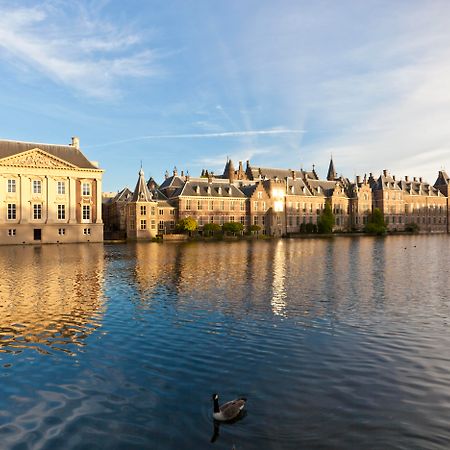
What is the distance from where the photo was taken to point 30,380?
36.2 ft

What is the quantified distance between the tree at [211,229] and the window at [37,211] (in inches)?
1374

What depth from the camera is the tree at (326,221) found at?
111 meters

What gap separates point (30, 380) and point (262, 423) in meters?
6.31

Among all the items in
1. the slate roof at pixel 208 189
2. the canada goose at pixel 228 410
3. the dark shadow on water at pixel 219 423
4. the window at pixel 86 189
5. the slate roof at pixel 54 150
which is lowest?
the dark shadow on water at pixel 219 423

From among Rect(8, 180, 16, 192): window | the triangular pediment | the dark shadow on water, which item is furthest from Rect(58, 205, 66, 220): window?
the dark shadow on water

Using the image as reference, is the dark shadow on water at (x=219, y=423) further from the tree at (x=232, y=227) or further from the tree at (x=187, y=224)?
the tree at (x=232, y=227)

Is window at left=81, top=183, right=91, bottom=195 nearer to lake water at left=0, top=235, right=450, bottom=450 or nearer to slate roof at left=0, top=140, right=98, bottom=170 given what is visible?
slate roof at left=0, top=140, right=98, bottom=170

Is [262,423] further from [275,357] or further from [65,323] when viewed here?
[65,323]

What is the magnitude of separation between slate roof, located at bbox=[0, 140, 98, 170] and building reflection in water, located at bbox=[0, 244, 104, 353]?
154ft

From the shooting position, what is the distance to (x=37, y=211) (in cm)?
7338

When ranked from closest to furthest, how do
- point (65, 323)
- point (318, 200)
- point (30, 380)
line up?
point (30, 380) < point (65, 323) < point (318, 200)

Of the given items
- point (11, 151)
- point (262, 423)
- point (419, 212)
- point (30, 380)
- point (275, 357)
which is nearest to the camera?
point (262, 423)

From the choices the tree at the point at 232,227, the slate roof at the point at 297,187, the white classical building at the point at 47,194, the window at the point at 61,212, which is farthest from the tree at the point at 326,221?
the window at the point at 61,212

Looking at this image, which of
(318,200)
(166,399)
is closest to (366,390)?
(166,399)
